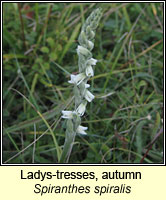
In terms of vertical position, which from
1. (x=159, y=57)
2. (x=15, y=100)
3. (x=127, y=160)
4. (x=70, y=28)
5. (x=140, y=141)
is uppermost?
(x=70, y=28)

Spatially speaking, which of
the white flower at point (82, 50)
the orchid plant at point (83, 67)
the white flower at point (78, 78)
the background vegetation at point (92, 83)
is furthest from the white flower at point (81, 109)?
the background vegetation at point (92, 83)

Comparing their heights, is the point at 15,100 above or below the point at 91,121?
above

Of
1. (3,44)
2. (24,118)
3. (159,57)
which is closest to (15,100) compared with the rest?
(24,118)

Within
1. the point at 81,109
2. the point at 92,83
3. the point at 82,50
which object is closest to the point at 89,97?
the point at 81,109

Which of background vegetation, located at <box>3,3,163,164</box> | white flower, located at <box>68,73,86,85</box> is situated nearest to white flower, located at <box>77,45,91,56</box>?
white flower, located at <box>68,73,86,85</box>

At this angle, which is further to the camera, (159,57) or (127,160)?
(159,57)

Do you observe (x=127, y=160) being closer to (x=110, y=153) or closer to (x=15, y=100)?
(x=110, y=153)

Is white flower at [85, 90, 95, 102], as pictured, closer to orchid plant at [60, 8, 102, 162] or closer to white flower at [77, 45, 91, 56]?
orchid plant at [60, 8, 102, 162]

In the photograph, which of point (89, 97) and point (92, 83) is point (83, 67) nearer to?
point (89, 97)

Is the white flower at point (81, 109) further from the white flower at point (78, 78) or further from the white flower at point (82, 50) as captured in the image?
the white flower at point (82, 50)
